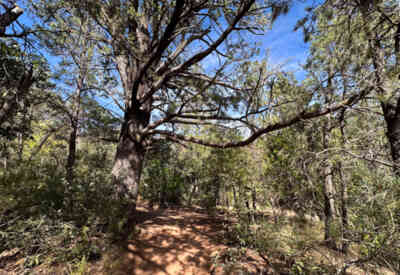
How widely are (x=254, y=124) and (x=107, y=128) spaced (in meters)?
4.53

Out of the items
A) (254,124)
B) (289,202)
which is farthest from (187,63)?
(289,202)

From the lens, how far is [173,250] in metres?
3.49

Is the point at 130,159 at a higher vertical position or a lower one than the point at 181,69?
lower

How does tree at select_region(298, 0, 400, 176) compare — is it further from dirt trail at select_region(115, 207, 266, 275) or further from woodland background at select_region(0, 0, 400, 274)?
dirt trail at select_region(115, 207, 266, 275)

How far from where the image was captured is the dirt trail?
2.89 metres

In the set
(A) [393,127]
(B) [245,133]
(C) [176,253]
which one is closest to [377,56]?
(A) [393,127]

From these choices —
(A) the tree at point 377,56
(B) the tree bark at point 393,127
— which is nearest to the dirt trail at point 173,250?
(B) the tree bark at point 393,127

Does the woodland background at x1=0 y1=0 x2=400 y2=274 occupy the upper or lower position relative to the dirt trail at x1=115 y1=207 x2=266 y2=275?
Answer: upper

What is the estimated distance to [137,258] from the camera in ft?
9.76

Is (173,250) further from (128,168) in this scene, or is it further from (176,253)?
(128,168)

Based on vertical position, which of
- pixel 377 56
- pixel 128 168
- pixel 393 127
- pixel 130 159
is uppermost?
pixel 377 56

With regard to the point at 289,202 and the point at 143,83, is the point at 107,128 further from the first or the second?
the point at 289,202

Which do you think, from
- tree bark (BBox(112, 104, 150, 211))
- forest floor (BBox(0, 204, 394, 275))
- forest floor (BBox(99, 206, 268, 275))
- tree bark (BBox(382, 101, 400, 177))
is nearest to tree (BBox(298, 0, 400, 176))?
tree bark (BBox(382, 101, 400, 177))

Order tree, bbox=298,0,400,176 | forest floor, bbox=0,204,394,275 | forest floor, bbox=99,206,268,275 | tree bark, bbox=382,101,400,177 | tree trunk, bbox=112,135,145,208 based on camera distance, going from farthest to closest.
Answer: tree trunk, bbox=112,135,145,208 < forest floor, bbox=99,206,268,275 < forest floor, bbox=0,204,394,275 < tree bark, bbox=382,101,400,177 < tree, bbox=298,0,400,176
